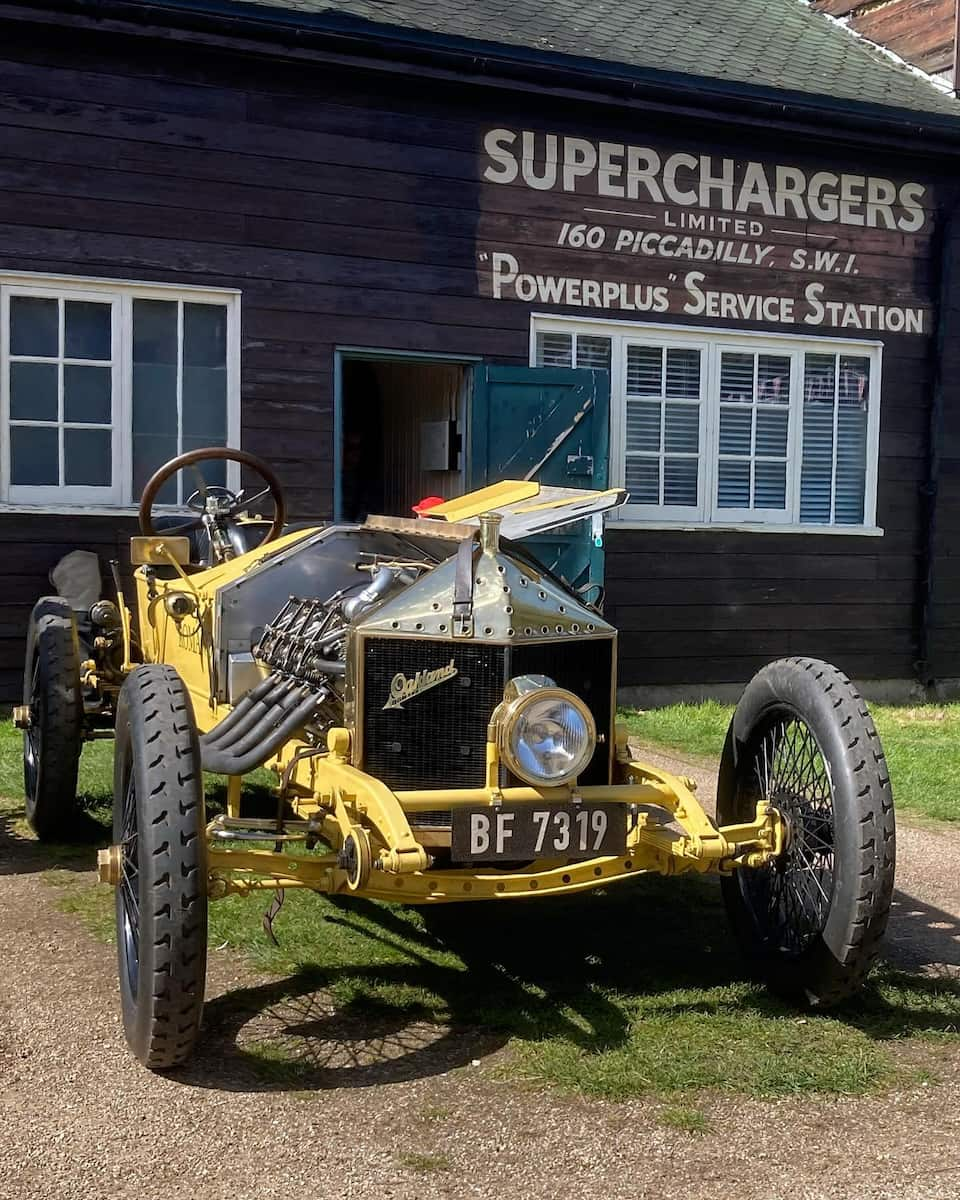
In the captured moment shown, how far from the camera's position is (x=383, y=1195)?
8.96ft

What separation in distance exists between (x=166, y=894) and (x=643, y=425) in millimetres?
7406

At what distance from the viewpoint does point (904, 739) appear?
8.82 metres

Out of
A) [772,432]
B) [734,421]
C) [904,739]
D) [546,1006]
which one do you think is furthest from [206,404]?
[546,1006]

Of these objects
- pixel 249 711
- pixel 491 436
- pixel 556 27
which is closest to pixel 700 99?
pixel 556 27

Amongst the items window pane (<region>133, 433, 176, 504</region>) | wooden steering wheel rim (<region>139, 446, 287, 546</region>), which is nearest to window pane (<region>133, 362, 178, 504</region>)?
window pane (<region>133, 433, 176, 504</region>)

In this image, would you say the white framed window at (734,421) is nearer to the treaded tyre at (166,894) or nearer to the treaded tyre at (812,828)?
the treaded tyre at (812,828)

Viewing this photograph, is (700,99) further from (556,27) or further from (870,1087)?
(870,1087)

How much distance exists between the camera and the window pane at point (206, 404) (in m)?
8.71

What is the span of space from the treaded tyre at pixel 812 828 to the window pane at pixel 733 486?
6118 millimetres

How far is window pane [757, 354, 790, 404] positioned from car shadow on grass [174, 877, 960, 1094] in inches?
253

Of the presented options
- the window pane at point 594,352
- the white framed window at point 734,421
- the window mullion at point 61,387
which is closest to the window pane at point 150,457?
the window mullion at point 61,387

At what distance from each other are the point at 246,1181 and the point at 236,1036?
2.64ft

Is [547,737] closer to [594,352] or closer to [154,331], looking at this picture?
[154,331]

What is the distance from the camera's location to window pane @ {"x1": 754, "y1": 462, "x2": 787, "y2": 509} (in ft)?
34.2
